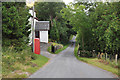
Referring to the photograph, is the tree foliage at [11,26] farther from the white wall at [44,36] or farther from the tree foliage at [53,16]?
the tree foliage at [53,16]

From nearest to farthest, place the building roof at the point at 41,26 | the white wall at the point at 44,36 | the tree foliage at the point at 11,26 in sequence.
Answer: the tree foliage at the point at 11,26
the building roof at the point at 41,26
the white wall at the point at 44,36

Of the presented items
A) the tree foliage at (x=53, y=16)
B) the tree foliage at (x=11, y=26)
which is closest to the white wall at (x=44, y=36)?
the tree foliage at (x=53, y=16)

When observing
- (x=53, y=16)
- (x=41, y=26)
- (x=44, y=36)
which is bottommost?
(x=44, y=36)

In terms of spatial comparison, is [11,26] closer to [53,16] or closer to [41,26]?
[41,26]

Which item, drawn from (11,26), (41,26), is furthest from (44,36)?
(11,26)

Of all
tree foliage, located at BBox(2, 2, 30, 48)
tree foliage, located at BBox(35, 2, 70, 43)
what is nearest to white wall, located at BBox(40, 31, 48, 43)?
tree foliage, located at BBox(35, 2, 70, 43)

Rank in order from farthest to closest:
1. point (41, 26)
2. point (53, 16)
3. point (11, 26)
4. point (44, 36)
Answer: point (53, 16)
point (44, 36)
point (41, 26)
point (11, 26)

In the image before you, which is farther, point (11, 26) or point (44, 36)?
point (44, 36)

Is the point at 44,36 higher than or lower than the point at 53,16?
lower

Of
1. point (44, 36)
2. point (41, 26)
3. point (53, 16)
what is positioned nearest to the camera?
point (41, 26)

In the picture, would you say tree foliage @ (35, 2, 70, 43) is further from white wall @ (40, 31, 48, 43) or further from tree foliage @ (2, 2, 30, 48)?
tree foliage @ (2, 2, 30, 48)

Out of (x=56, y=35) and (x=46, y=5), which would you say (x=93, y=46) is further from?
(x=46, y=5)

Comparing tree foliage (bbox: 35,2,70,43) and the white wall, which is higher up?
tree foliage (bbox: 35,2,70,43)

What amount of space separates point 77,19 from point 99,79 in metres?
17.3
